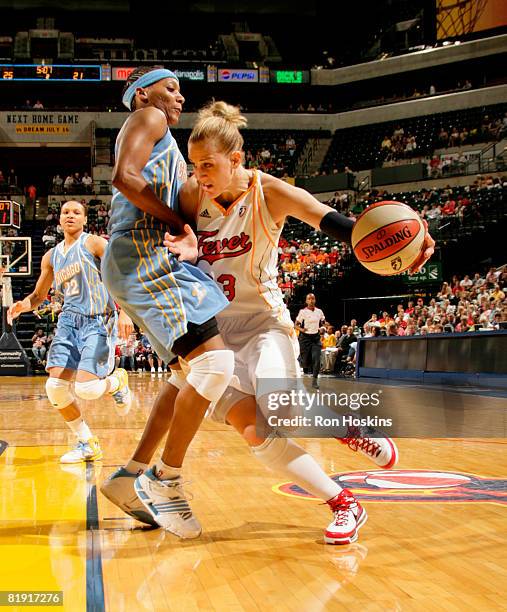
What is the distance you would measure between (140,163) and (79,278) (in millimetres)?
2819

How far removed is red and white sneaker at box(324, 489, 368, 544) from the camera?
3057mm

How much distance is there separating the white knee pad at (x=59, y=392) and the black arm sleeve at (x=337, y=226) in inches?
125

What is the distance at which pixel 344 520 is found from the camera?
10.2 ft

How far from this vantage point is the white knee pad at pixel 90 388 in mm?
5738

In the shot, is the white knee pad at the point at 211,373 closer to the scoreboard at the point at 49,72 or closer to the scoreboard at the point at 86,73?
the scoreboard at the point at 86,73

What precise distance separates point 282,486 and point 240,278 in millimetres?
1621

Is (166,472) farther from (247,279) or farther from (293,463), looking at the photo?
(247,279)

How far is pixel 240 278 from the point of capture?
335 centimetres

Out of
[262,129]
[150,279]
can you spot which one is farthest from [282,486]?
[262,129]

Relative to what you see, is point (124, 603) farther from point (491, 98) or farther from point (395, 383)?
point (491, 98)

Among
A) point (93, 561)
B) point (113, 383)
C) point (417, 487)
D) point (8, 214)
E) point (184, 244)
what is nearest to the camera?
point (93, 561)

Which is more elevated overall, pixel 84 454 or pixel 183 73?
pixel 183 73

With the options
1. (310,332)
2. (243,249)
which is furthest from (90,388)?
(310,332)

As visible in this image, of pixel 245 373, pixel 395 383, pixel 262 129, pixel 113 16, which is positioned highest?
pixel 113 16
